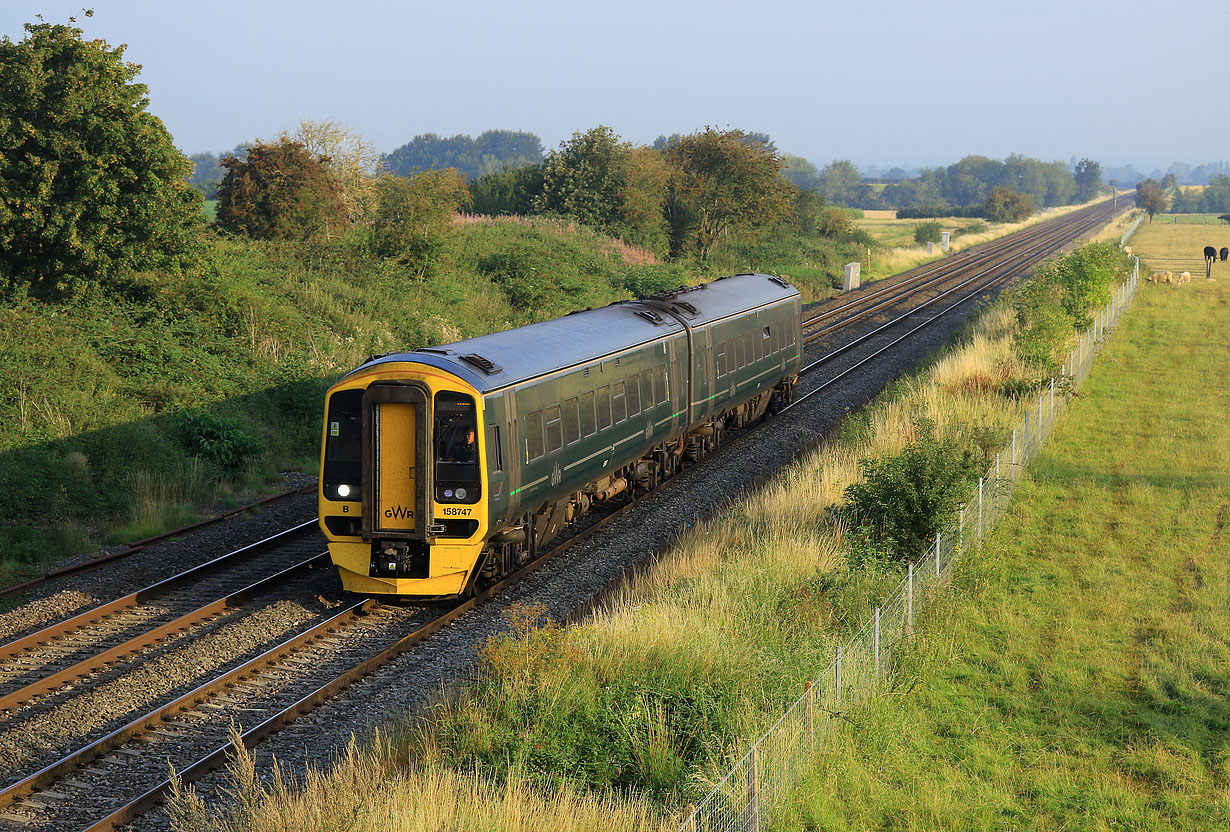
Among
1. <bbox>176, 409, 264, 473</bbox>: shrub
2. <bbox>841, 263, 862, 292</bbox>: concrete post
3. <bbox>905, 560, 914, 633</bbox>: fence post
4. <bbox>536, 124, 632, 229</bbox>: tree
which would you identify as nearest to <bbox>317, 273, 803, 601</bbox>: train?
<bbox>905, 560, 914, 633</bbox>: fence post

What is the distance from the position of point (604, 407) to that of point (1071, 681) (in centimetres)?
760

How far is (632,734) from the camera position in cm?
866

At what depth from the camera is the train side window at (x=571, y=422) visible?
49.0ft

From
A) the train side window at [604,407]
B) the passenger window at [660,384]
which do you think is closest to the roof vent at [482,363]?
the train side window at [604,407]

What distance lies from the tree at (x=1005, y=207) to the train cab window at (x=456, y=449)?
130 m

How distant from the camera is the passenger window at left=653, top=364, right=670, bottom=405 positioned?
18.1 metres

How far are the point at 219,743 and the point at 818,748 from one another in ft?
17.4

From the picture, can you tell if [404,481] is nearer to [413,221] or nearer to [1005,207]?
[413,221]

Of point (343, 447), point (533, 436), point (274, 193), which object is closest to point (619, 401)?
point (533, 436)

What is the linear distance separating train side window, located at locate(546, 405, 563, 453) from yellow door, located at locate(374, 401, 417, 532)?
2245mm

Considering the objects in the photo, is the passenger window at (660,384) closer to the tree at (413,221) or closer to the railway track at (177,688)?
the railway track at (177,688)

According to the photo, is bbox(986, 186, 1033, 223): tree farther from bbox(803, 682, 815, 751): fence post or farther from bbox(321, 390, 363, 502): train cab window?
bbox(803, 682, 815, 751): fence post

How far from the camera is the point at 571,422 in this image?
15117mm

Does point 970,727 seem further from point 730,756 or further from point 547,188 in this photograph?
point 547,188
